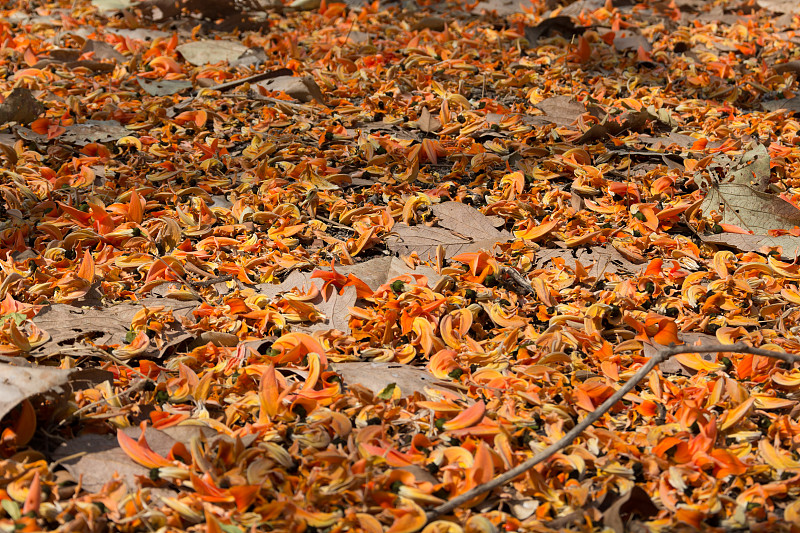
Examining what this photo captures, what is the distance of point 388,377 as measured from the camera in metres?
2.08

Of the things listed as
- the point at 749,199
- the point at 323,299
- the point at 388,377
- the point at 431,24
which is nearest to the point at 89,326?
the point at 323,299

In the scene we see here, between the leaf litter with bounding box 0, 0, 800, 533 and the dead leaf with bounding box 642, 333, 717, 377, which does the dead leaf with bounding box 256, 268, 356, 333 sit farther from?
the dead leaf with bounding box 642, 333, 717, 377

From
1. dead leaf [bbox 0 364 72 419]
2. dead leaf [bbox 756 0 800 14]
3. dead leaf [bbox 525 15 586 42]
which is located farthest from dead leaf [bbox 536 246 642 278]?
dead leaf [bbox 756 0 800 14]

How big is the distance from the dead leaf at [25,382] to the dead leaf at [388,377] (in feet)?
2.48

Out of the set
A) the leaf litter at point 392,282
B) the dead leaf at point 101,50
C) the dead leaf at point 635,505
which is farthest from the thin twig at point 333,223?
the dead leaf at point 101,50

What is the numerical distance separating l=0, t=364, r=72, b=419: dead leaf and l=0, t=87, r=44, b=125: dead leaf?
220 centimetres

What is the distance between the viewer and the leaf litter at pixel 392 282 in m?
1.73

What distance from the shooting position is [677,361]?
7.14ft

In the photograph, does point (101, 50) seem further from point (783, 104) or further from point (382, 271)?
point (783, 104)

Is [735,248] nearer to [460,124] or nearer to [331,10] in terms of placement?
[460,124]

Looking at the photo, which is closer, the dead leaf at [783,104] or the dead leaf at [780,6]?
the dead leaf at [783,104]

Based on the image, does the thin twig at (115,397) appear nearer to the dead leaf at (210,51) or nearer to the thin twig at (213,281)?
the thin twig at (213,281)

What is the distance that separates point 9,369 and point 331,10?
4.14m

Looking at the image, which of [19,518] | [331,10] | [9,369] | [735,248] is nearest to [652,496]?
[735,248]
